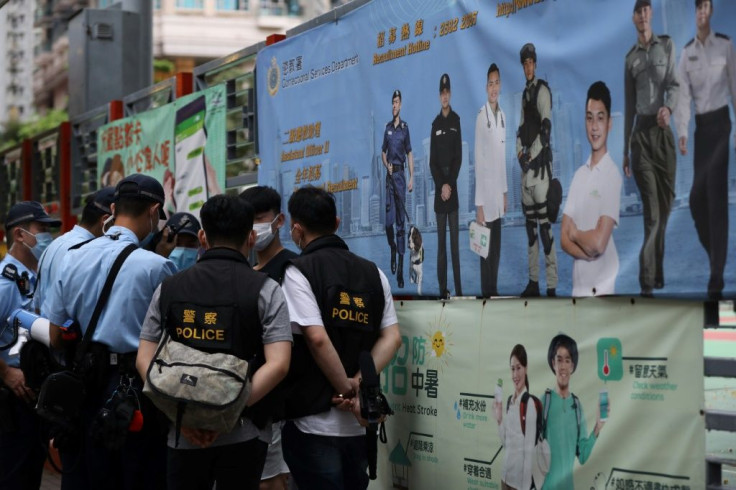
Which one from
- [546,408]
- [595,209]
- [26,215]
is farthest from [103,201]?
[595,209]

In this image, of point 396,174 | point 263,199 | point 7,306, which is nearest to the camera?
point 263,199

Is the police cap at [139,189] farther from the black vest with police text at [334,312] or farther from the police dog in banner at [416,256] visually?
the police dog in banner at [416,256]

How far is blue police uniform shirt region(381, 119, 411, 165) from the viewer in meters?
6.26

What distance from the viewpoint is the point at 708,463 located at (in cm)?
445

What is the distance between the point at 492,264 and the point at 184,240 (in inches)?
97.1

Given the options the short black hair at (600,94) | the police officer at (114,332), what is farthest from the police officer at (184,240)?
the short black hair at (600,94)

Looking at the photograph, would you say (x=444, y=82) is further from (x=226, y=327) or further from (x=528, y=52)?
(x=226, y=327)

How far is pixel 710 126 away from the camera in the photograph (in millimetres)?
4387

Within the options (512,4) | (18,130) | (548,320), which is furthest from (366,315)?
(18,130)

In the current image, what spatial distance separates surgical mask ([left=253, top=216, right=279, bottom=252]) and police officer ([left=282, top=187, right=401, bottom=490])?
56cm

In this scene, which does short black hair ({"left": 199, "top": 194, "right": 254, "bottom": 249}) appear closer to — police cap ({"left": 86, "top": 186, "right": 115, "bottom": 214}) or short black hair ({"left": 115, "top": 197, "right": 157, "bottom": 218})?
short black hair ({"left": 115, "top": 197, "right": 157, "bottom": 218})

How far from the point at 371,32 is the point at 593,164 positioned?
82.6 inches

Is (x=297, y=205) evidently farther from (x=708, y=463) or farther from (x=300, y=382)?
(x=708, y=463)

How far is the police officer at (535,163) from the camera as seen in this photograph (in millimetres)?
5203
